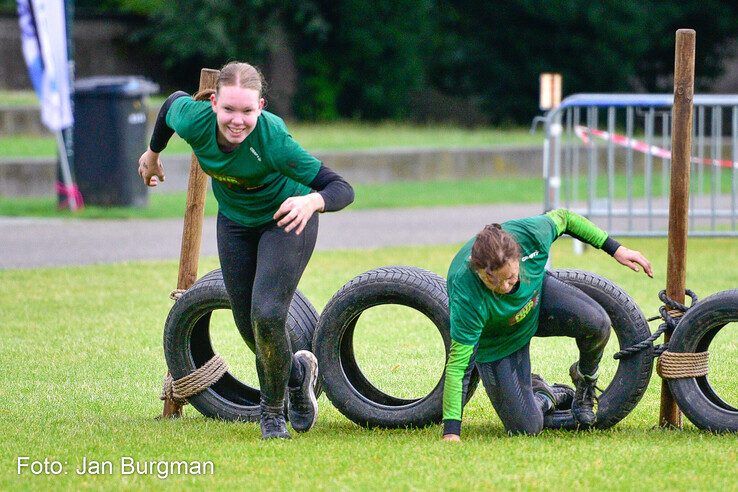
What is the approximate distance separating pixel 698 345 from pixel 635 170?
16.3 m

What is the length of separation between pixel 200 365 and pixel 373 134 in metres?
17.8

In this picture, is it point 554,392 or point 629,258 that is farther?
point 554,392

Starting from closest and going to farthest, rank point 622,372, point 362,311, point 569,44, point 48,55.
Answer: point 622,372
point 362,311
point 48,55
point 569,44

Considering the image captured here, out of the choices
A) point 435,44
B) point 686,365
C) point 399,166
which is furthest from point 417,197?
point 435,44

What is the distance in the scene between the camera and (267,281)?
18.4 feet

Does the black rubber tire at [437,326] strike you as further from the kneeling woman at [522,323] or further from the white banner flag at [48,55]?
the white banner flag at [48,55]

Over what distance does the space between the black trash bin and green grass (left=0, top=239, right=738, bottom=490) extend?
17.4 feet

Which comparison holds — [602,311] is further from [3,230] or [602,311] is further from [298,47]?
[298,47]

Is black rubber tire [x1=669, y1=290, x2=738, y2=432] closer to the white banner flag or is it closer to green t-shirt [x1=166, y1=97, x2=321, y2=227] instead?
green t-shirt [x1=166, y1=97, x2=321, y2=227]

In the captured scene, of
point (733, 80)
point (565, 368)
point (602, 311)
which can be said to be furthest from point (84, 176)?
point (733, 80)

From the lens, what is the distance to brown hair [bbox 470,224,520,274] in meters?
5.41

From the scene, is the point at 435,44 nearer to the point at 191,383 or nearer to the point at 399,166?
the point at 399,166

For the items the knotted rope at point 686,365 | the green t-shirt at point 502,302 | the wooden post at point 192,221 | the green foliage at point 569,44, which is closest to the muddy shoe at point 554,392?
the green t-shirt at point 502,302

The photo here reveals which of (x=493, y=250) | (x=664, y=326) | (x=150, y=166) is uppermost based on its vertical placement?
(x=150, y=166)
